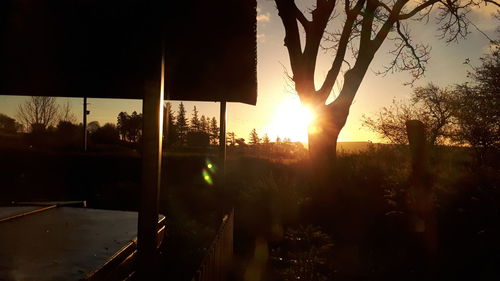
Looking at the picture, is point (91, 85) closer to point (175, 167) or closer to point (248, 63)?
point (248, 63)

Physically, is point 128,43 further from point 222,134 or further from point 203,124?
point 203,124

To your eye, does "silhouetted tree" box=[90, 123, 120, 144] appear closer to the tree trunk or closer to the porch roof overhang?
the tree trunk

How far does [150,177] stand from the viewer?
8.54 feet

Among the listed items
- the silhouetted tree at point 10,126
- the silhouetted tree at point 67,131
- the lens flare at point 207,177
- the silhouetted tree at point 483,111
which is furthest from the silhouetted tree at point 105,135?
the silhouetted tree at point 483,111

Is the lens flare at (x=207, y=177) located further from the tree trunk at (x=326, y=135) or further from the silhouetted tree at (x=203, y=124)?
the silhouetted tree at (x=203, y=124)

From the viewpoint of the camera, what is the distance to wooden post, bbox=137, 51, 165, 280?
2.60m

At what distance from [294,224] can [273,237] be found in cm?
104

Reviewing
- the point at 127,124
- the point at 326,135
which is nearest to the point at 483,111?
the point at 326,135

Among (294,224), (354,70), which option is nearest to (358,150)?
(354,70)

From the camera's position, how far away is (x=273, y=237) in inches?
343

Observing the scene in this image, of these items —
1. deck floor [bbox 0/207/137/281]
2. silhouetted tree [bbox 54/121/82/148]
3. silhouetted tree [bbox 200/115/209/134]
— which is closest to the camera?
deck floor [bbox 0/207/137/281]

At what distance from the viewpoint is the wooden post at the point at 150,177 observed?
8.53 ft

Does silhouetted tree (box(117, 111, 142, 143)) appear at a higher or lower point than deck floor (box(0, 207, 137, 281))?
higher

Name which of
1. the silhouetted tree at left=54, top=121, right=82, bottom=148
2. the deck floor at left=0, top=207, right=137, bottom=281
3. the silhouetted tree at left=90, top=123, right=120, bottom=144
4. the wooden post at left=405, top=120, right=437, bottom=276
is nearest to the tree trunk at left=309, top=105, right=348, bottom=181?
the wooden post at left=405, top=120, right=437, bottom=276
